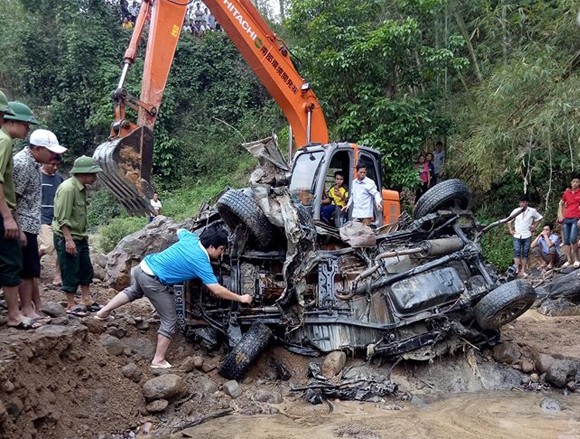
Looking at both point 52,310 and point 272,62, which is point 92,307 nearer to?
point 52,310

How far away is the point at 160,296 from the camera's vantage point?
506cm

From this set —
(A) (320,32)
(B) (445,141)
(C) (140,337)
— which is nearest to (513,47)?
(B) (445,141)

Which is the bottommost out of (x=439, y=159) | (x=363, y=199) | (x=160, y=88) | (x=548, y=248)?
(x=548, y=248)

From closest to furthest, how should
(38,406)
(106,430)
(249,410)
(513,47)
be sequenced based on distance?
(38,406)
(106,430)
(249,410)
(513,47)

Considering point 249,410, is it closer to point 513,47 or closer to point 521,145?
point 521,145

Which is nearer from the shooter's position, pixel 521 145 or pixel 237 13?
pixel 237 13

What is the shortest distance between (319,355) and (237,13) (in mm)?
4950

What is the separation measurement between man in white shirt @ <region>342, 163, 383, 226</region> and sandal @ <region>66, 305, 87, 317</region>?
3335 mm

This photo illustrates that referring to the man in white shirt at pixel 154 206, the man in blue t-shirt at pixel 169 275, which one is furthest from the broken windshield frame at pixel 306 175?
the man in blue t-shirt at pixel 169 275

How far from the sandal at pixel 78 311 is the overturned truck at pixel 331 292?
90 centimetres

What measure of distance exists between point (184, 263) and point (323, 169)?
8.23 feet

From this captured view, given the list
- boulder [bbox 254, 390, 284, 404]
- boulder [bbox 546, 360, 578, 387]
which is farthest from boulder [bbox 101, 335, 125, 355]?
boulder [bbox 546, 360, 578, 387]

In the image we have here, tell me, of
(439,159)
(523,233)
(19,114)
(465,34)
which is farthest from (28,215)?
(465,34)

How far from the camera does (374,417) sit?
4.80 m
